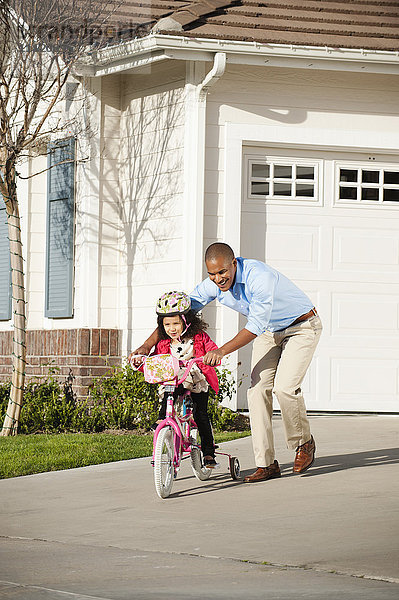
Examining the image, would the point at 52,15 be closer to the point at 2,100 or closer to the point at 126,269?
the point at 2,100

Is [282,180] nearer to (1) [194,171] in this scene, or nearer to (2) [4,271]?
(1) [194,171]

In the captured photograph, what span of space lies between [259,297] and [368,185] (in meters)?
5.23

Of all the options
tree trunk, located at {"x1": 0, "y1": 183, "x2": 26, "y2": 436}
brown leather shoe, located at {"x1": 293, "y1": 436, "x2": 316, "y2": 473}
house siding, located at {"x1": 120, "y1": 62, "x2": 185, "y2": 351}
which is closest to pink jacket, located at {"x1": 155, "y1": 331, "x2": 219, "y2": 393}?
brown leather shoe, located at {"x1": 293, "y1": 436, "x2": 316, "y2": 473}

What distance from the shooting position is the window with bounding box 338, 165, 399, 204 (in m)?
12.4

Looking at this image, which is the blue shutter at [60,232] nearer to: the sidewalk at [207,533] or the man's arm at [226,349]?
the sidewalk at [207,533]

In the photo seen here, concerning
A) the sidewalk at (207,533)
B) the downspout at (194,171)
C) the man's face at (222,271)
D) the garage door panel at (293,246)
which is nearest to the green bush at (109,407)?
the downspout at (194,171)

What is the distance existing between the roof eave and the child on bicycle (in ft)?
15.2

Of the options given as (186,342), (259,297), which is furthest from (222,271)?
(186,342)

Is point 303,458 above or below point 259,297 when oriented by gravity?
below

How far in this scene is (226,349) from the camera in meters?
7.16

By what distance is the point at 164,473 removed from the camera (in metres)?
7.25

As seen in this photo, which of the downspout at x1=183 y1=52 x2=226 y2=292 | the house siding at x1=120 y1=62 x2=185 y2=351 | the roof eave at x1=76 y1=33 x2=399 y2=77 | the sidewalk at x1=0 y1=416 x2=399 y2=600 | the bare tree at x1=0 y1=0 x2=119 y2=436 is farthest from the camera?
the house siding at x1=120 y1=62 x2=185 y2=351

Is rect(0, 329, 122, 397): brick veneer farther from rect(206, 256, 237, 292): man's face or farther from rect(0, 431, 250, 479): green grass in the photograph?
rect(206, 256, 237, 292): man's face

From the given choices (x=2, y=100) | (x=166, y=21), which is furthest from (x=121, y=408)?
(x=166, y=21)
